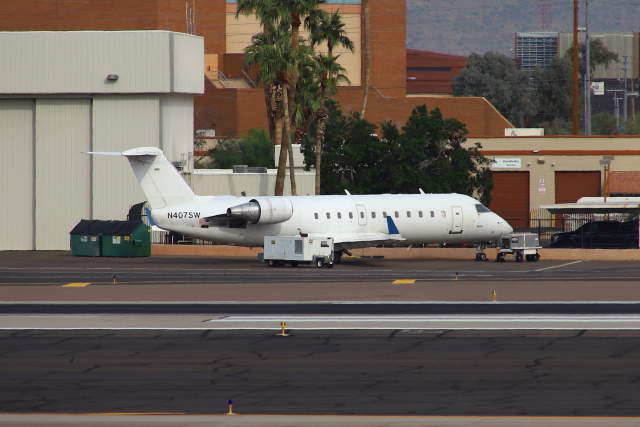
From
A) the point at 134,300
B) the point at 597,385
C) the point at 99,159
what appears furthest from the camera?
the point at 99,159

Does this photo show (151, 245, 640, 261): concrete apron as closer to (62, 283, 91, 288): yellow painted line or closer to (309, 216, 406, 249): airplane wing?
(309, 216, 406, 249): airplane wing

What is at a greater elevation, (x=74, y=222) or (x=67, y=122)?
(x=67, y=122)

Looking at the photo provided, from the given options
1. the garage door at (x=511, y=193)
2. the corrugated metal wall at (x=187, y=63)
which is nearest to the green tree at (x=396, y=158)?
the garage door at (x=511, y=193)

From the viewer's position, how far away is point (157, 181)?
132 ft

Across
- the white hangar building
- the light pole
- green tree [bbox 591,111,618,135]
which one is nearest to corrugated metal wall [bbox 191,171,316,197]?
the white hangar building

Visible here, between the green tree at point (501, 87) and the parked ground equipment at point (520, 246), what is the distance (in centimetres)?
9266

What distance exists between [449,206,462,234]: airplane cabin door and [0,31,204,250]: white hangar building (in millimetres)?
19310

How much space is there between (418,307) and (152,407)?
41.5ft

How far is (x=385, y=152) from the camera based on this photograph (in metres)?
57.8

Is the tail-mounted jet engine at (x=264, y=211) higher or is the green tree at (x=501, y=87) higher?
the green tree at (x=501, y=87)

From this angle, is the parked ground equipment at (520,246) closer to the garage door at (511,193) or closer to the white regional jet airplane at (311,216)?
the white regional jet airplane at (311,216)

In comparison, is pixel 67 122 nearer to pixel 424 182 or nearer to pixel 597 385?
pixel 424 182

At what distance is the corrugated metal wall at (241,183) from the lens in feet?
185

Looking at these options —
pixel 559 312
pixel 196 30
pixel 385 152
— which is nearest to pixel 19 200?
pixel 385 152
